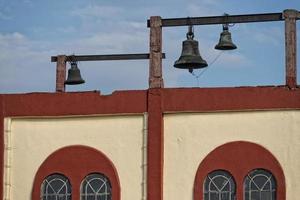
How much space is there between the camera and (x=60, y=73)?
696 inches

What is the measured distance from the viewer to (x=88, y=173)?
14.6m

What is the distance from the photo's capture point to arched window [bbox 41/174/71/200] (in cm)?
1467

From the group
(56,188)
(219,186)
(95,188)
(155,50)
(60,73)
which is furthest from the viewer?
(60,73)

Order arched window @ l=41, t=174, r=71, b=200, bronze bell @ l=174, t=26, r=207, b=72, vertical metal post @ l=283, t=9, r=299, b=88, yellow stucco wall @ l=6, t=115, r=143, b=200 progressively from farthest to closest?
bronze bell @ l=174, t=26, r=207, b=72, arched window @ l=41, t=174, r=71, b=200, yellow stucco wall @ l=6, t=115, r=143, b=200, vertical metal post @ l=283, t=9, r=299, b=88

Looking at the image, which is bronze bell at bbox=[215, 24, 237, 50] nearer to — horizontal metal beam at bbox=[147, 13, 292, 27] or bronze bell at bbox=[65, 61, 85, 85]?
horizontal metal beam at bbox=[147, 13, 292, 27]

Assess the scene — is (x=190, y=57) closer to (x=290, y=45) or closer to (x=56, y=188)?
(x=290, y=45)

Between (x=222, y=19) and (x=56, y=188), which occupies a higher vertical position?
(x=222, y=19)

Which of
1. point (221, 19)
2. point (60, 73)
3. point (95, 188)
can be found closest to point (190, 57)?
point (221, 19)

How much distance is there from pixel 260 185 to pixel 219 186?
74 centimetres

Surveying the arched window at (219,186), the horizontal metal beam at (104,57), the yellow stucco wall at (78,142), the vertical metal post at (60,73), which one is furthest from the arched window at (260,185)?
the vertical metal post at (60,73)

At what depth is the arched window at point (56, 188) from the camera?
48.1 feet

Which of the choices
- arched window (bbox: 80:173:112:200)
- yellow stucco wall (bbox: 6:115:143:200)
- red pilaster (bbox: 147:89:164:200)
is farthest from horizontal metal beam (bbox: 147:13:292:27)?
arched window (bbox: 80:173:112:200)

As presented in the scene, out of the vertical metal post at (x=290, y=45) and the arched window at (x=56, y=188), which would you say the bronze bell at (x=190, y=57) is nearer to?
the vertical metal post at (x=290, y=45)

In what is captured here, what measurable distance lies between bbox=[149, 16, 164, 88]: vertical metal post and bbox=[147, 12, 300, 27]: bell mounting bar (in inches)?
4.2
